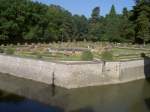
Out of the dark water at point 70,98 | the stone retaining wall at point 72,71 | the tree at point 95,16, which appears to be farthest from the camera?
the tree at point 95,16

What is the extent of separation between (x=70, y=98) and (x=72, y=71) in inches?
116

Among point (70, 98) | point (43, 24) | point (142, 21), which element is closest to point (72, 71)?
point (70, 98)

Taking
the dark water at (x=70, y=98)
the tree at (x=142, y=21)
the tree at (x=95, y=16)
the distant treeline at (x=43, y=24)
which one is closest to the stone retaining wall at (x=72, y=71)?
the dark water at (x=70, y=98)

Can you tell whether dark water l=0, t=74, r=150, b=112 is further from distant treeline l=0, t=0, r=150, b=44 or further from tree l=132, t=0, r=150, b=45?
tree l=132, t=0, r=150, b=45

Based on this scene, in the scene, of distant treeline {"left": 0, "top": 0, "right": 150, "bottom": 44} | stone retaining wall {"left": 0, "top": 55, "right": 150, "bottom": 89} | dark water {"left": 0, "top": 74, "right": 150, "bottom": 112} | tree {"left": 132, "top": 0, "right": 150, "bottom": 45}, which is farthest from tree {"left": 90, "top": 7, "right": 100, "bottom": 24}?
dark water {"left": 0, "top": 74, "right": 150, "bottom": 112}

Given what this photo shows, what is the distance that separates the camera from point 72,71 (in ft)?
78.8

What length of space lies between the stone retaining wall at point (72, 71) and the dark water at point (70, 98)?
71cm

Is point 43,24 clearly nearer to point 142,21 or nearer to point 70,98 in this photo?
point 142,21

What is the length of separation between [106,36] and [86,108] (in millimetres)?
43672

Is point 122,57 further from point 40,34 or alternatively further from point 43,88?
point 40,34

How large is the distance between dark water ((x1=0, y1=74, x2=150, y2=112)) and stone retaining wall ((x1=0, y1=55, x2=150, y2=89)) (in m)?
0.71

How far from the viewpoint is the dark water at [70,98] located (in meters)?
19.7

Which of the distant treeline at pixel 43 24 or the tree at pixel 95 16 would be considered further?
the tree at pixel 95 16

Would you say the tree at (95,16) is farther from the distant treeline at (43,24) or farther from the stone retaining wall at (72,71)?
the stone retaining wall at (72,71)
